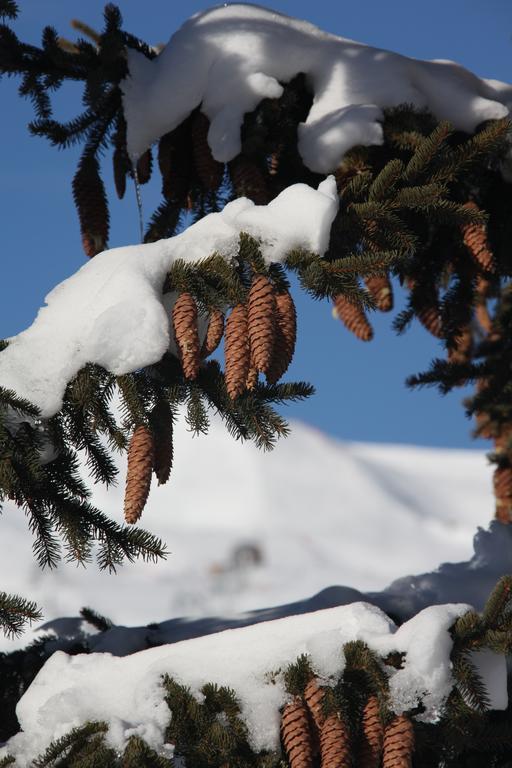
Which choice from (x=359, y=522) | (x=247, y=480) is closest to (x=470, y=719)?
(x=359, y=522)

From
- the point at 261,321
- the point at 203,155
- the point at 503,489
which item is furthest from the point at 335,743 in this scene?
the point at 503,489

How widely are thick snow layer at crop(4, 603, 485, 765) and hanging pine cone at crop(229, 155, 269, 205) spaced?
179cm

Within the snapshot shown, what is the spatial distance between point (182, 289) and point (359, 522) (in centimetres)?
1868

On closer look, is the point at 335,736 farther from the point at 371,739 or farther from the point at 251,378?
the point at 251,378

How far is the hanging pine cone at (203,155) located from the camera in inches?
143

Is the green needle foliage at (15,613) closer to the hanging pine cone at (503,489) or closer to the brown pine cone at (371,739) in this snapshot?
the brown pine cone at (371,739)

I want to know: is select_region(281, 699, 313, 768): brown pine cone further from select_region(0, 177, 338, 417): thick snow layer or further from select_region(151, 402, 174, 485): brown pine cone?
select_region(0, 177, 338, 417): thick snow layer

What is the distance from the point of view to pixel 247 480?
23203 millimetres

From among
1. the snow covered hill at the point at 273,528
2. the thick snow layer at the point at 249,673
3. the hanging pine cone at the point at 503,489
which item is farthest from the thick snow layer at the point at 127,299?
the snow covered hill at the point at 273,528

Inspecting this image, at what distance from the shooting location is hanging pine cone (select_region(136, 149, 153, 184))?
12.8 ft

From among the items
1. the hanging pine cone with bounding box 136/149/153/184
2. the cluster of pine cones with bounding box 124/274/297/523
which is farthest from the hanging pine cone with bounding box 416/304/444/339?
the cluster of pine cones with bounding box 124/274/297/523

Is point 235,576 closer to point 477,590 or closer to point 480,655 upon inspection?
point 477,590

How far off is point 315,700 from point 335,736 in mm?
121

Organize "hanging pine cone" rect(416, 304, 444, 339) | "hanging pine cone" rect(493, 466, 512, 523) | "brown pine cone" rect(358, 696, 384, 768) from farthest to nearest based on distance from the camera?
1. "hanging pine cone" rect(493, 466, 512, 523)
2. "hanging pine cone" rect(416, 304, 444, 339)
3. "brown pine cone" rect(358, 696, 384, 768)
